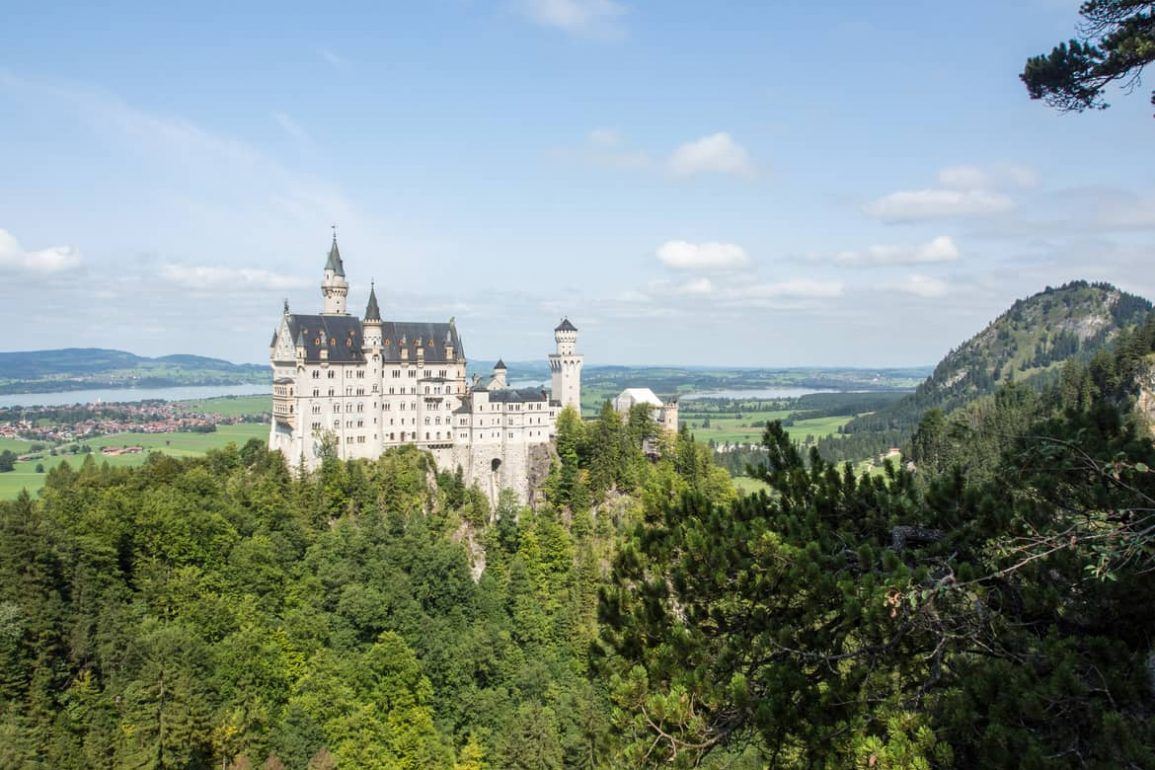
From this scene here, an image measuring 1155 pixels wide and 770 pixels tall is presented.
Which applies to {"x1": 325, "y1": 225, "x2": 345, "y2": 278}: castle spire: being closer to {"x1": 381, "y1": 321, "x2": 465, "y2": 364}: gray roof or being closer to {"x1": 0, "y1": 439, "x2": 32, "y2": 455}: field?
{"x1": 381, "y1": 321, "x2": 465, "y2": 364}: gray roof

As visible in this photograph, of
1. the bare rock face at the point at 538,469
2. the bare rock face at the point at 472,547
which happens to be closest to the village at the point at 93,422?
the bare rock face at the point at 538,469

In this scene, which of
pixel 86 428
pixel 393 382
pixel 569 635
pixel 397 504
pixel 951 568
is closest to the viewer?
pixel 951 568

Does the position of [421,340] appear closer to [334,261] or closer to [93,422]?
[334,261]

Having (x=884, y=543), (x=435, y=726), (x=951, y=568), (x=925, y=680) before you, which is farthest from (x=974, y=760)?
(x=435, y=726)

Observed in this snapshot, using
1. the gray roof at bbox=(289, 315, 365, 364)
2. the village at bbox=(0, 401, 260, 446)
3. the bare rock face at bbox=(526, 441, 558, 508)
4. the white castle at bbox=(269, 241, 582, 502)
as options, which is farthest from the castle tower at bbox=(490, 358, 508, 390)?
the village at bbox=(0, 401, 260, 446)

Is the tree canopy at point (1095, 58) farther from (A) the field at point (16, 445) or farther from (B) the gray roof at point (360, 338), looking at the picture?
(A) the field at point (16, 445)

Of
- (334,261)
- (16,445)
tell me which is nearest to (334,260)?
(334,261)

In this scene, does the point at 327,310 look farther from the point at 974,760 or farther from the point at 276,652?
the point at 974,760
